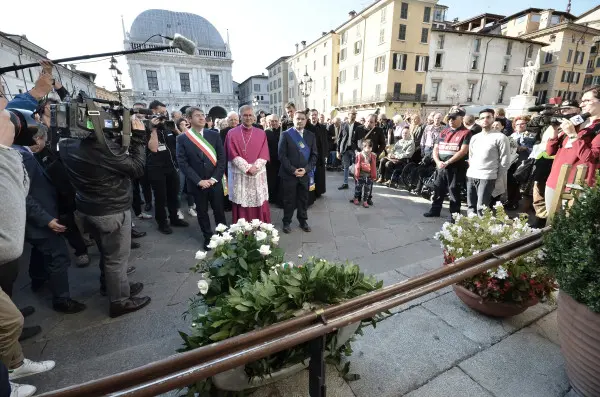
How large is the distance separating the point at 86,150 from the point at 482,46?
39.0 m

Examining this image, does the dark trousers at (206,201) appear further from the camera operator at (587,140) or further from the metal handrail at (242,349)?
the camera operator at (587,140)

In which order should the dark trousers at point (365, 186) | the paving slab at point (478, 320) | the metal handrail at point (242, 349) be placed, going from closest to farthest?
the metal handrail at point (242, 349) → the paving slab at point (478, 320) → the dark trousers at point (365, 186)

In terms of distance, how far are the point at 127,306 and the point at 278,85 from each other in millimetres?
54891

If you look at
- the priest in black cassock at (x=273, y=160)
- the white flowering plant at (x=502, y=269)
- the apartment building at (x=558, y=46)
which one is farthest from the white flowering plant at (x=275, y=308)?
the apartment building at (x=558, y=46)

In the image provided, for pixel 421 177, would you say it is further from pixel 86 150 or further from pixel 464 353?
pixel 86 150

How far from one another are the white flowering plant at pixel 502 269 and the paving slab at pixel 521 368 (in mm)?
293

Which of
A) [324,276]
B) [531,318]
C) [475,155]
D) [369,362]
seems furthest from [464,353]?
[475,155]

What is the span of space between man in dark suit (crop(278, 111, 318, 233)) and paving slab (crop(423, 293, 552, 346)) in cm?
275

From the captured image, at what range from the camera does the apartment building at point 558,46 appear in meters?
33.1

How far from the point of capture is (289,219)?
4.75m

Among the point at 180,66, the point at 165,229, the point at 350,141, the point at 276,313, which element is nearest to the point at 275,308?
the point at 276,313

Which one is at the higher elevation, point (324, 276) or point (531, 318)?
point (324, 276)

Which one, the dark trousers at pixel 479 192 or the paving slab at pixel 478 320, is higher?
the dark trousers at pixel 479 192

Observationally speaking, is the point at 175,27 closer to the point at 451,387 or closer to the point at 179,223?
the point at 179,223
